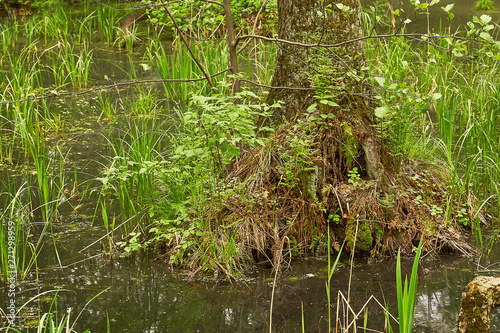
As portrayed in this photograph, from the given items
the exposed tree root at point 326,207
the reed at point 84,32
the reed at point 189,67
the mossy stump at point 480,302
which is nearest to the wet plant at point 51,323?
the exposed tree root at point 326,207

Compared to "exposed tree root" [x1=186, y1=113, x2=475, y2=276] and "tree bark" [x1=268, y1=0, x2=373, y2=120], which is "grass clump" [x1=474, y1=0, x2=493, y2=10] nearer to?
"tree bark" [x1=268, y1=0, x2=373, y2=120]

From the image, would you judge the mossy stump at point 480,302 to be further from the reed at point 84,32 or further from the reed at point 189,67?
the reed at point 84,32

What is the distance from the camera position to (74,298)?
3.16 meters

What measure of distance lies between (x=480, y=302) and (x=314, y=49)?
2036mm

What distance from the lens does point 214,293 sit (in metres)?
3.20

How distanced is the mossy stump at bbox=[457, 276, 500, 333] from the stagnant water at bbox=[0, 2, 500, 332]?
0.76ft

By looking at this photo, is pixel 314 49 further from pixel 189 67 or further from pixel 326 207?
pixel 189 67

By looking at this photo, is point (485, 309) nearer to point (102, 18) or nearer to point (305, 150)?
point (305, 150)

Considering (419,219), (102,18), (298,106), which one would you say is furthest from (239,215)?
(102,18)

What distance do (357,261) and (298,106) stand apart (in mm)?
1157

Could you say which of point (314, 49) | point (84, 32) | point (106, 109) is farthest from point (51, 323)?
point (84, 32)

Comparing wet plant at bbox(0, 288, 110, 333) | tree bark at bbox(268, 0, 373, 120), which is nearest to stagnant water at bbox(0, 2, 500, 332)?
wet plant at bbox(0, 288, 110, 333)

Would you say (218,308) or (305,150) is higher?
(305,150)

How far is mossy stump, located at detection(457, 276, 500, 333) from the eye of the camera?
2533 millimetres
